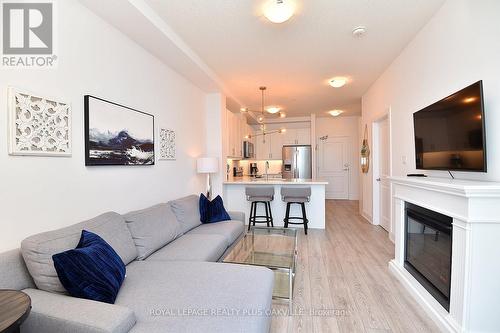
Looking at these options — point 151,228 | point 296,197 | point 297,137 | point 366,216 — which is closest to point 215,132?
point 296,197

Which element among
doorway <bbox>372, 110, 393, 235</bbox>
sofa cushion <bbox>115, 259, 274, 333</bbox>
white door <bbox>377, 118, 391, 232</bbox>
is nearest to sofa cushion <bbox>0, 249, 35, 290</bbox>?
sofa cushion <bbox>115, 259, 274, 333</bbox>

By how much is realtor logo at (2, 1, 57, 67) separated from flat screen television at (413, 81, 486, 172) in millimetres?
3142

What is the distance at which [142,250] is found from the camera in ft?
7.09

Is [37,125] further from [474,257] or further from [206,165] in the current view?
[474,257]

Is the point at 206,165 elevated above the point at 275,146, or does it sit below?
below

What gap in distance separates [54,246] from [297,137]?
7199 mm

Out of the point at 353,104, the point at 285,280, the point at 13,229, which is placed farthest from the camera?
the point at 353,104

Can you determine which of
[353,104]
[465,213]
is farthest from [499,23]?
[353,104]

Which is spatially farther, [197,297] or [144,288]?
[144,288]

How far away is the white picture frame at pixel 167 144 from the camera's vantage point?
10.5 ft

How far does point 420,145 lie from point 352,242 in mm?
1858

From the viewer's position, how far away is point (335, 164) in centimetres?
796

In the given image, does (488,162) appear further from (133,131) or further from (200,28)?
(133,131)

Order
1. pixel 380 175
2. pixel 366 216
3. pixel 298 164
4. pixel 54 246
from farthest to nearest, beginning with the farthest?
pixel 298 164 < pixel 366 216 < pixel 380 175 < pixel 54 246
